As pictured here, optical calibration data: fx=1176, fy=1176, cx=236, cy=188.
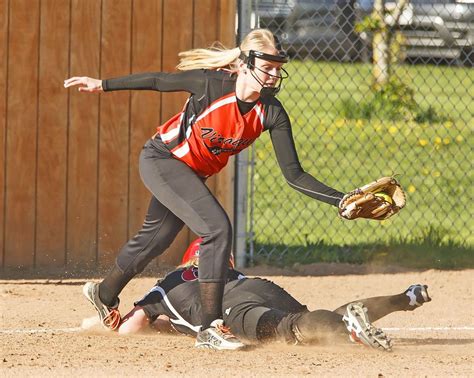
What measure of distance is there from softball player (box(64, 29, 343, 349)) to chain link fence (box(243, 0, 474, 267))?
3.01m

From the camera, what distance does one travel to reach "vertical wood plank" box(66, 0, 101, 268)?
29.7 feet

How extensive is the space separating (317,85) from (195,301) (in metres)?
9.54

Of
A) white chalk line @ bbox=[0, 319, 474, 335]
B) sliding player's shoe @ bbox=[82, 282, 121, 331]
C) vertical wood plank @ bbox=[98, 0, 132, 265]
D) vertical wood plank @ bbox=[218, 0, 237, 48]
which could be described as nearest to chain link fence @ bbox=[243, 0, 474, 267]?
vertical wood plank @ bbox=[218, 0, 237, 48]

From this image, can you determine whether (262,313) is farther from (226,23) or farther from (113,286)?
(226,23)

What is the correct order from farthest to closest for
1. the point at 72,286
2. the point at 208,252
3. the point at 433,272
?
the point at 433,272 < the point at 72,286 < the point at 208,252

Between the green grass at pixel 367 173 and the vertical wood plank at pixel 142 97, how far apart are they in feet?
4.14

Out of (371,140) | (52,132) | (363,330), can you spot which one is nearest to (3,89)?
(52,132)

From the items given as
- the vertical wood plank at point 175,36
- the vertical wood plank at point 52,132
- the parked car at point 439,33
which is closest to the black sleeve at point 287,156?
the vertical wood plank at point 175,36

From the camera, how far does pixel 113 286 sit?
6750mm

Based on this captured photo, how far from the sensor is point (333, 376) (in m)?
5.29

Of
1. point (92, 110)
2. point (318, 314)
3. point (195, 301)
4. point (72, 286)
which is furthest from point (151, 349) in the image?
point (92, 110)

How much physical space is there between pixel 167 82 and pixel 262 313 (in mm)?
1343

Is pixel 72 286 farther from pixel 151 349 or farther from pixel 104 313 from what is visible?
pixel 151 349

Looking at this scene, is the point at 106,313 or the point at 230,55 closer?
the point at 230,55
